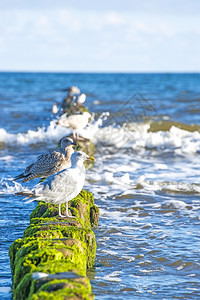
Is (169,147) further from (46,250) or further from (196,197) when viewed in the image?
(46,250)

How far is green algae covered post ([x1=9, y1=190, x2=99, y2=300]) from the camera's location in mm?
3324

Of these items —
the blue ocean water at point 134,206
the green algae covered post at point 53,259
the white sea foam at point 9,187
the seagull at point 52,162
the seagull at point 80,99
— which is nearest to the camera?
the green algae covered post at point 53,259

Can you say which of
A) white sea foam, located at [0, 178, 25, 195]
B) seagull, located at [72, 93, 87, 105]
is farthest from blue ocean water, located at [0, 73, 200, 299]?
seagull, located at [72, 93, 87, 105]

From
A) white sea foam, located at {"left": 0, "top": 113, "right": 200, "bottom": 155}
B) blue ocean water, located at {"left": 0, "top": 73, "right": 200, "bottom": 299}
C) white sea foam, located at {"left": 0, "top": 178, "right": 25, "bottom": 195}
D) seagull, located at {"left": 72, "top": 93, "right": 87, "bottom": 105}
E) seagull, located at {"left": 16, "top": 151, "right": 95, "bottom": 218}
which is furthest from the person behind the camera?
white sea foam, located at {"left": 0, "top": 113, "right": 200, "bottom": 155}

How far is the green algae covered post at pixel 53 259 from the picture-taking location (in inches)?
131

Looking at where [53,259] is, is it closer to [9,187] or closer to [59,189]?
[59,189]

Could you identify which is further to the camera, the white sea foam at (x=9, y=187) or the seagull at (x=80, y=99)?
the seagull at (x=80, y=99)

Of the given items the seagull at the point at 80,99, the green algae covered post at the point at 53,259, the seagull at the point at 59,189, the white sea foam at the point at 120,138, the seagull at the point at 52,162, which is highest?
the seagull at the point at 80,99

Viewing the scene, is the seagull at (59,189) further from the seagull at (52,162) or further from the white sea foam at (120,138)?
the white sea foam at (120,138)

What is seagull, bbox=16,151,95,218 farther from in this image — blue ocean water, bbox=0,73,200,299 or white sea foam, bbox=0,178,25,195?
white sea foam, bbox=0,178,25,195

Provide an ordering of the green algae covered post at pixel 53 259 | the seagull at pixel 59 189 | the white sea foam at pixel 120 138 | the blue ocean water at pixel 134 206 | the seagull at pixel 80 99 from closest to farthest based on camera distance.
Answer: the green algae covered post at pixel 53 259, the blue ocean water at pixel 134 206, the seagull at pixel 59 189, the seagull at pixel 80 99, the white sea foam at pixel 120 138

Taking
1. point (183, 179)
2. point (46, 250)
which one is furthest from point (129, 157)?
point (46, 250)

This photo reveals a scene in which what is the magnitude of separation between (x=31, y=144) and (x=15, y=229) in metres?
7.97

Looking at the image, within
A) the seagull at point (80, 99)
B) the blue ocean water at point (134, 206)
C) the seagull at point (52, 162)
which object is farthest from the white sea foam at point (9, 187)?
the seagull at point (80, 99)
